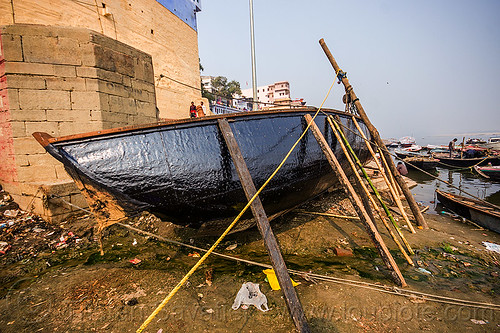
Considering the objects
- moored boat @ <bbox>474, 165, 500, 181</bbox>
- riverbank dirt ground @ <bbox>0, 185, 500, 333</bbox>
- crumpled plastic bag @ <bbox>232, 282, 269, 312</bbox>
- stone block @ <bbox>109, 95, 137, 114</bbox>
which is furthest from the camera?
moored boat @ <bbox>474, 165, 500, 181</bbox>

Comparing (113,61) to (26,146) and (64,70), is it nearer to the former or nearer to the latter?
(64,70)

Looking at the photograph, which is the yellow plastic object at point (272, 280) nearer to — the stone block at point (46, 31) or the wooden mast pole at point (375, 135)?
the wooden mast pole at point (375, 135)

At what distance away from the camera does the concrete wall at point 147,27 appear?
4848 millimetres

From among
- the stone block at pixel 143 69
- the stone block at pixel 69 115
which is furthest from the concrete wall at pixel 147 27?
the stone block at pixel 143 69

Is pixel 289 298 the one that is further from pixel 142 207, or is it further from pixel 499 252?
pixel 499 252

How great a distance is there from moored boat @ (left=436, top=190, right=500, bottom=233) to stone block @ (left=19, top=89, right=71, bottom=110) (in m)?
Result: 9.04

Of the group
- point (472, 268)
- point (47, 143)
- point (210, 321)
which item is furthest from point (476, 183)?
point (47, 143)

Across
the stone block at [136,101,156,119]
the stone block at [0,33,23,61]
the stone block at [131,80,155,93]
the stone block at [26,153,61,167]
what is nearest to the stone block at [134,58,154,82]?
the stone block at [131,80,155,93]

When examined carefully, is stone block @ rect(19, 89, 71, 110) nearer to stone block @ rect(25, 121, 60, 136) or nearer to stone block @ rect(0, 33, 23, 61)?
stone block @ rect(25, 121, 60, 136)

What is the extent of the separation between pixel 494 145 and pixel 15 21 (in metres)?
28.1

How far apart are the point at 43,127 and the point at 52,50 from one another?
4.81ft

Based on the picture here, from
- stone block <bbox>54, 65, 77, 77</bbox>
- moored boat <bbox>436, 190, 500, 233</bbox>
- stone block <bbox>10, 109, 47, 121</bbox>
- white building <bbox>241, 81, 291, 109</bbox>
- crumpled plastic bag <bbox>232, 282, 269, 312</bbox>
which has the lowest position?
moored boat <bbox>436, 190, 500, 233</bbox>

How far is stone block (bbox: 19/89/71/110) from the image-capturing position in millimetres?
3977

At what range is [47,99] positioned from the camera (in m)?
4.11
